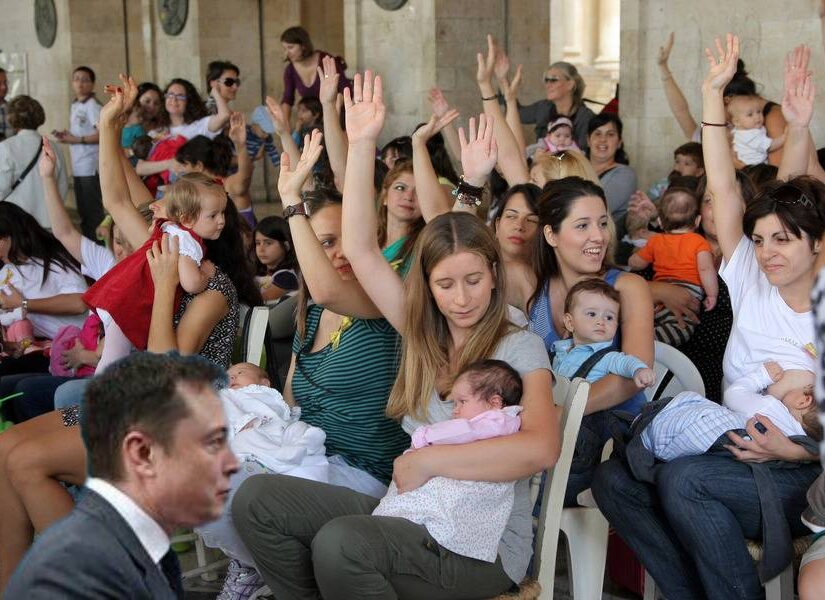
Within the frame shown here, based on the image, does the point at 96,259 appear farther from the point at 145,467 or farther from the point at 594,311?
the point at 145,467

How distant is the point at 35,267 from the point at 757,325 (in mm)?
3043

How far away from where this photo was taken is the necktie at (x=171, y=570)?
74.5 inches

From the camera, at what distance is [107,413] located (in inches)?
70.3

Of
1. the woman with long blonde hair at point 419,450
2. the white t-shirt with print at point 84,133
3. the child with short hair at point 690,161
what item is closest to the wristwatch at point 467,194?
the woman with long blonde hair at point 419,450

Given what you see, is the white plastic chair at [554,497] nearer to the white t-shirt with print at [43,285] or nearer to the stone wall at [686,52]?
the white t-shirt with print at [43,285]

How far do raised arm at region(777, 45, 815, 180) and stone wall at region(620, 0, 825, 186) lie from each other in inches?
101

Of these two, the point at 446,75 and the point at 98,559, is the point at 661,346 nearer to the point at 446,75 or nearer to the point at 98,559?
the point at 98,559

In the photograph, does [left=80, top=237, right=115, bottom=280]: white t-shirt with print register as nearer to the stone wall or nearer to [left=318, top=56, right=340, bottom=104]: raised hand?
[left=318, top=56, right=340, bottom=104]: raised hand

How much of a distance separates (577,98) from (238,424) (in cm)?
459

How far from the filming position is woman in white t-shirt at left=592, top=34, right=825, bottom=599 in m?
3.00

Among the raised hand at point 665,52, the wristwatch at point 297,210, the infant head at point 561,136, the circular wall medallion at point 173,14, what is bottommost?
the wristwatch at point 297,210

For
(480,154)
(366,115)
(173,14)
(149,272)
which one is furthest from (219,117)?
(366,115)

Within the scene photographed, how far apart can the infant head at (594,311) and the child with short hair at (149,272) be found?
117 centimetres

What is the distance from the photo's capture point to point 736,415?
3.13 meters
